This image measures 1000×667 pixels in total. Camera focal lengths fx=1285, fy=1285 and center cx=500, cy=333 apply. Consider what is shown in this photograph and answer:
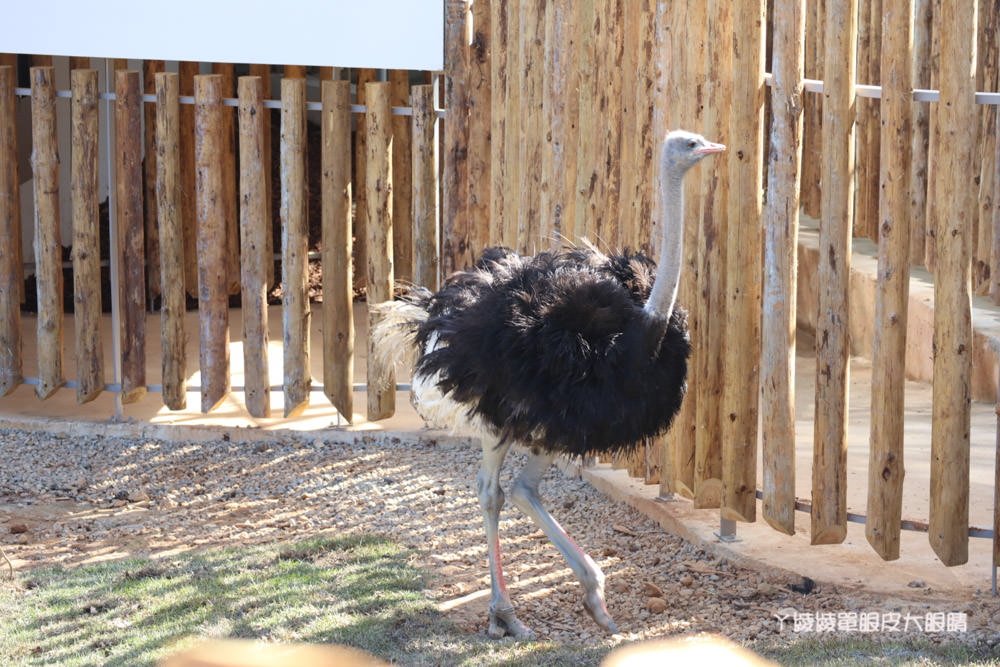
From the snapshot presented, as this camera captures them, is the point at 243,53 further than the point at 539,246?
Yes

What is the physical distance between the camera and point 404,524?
5.88 m

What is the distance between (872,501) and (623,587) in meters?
1.04

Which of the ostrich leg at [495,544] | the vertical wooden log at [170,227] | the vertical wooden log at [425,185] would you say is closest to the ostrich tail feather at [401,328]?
the ostrich leg at [495,544]

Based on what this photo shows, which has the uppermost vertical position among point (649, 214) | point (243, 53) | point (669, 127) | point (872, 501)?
point (243, 53)

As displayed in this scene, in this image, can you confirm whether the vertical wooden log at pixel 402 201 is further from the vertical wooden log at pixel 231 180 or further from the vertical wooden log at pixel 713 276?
the vertical wooden log at pixel 713 276

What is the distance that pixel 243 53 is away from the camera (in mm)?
7047

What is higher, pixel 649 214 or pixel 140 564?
pixel 649 214

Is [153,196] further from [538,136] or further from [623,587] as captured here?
[623,587]

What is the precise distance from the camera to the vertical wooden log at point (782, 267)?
459 cm

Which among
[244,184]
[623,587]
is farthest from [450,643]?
[244,184]

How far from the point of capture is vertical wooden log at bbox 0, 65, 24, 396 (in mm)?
7297

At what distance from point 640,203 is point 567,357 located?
1.60 metres

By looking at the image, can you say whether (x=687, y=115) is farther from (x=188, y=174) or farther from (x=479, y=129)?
(x=188, y=174)

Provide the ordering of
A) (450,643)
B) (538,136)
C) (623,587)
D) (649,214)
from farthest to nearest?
(538,136) → (649,214) → (623,587) → (450,643)
